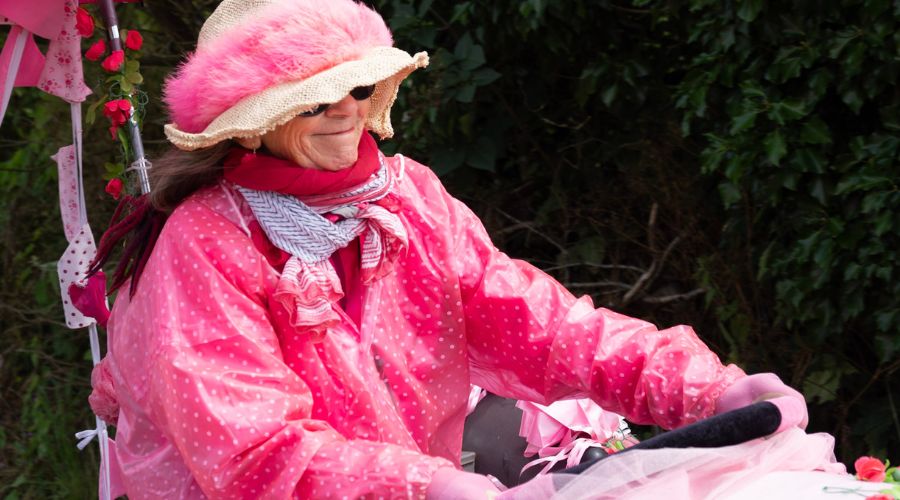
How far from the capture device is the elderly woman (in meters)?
2.16

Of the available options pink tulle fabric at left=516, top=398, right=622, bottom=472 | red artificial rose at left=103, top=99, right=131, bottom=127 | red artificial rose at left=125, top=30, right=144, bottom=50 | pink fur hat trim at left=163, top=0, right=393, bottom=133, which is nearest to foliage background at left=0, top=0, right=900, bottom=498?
pink tulle fabric at left=516, top=398, right=622, bottom=472

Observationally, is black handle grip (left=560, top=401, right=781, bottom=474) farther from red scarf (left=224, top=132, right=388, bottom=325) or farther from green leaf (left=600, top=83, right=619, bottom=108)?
green leaf (left=600, top=83, right=619, bottom=108)

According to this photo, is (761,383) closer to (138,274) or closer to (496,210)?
(138,274)

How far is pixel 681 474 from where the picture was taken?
1.93 m

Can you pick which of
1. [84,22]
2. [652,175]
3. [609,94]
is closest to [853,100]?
[609,94]

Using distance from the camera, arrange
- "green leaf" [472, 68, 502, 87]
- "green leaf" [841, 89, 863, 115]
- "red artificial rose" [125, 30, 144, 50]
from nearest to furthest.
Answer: "red artificial rose" [125, 30, 144, 50] < "green leaf" [841, 89, 863, 115] < "green leaf" [472, 68, 502, 87]

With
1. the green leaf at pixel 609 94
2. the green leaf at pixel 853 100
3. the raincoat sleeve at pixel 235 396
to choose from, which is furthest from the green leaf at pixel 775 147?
the raincoat sleeve at pixel 235 396

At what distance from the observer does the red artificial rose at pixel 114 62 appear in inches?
114

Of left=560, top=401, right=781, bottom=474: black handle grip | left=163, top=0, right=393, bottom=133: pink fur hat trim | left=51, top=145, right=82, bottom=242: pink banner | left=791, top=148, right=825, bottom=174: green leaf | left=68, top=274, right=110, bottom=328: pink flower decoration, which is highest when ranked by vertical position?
left=163, top=0, right=393, bottom=133: pink fur hat trim

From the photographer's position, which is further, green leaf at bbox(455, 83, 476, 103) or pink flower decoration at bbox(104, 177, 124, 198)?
green leaf at bbox(455, 83, 476, 103)

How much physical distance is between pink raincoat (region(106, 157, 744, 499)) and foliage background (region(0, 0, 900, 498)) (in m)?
1.11

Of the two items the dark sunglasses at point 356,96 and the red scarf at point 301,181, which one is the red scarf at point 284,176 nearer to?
the red scarf at point 301,181

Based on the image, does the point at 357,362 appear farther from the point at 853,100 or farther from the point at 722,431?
the point at 853,100

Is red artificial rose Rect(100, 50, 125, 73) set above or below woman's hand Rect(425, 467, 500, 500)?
above
